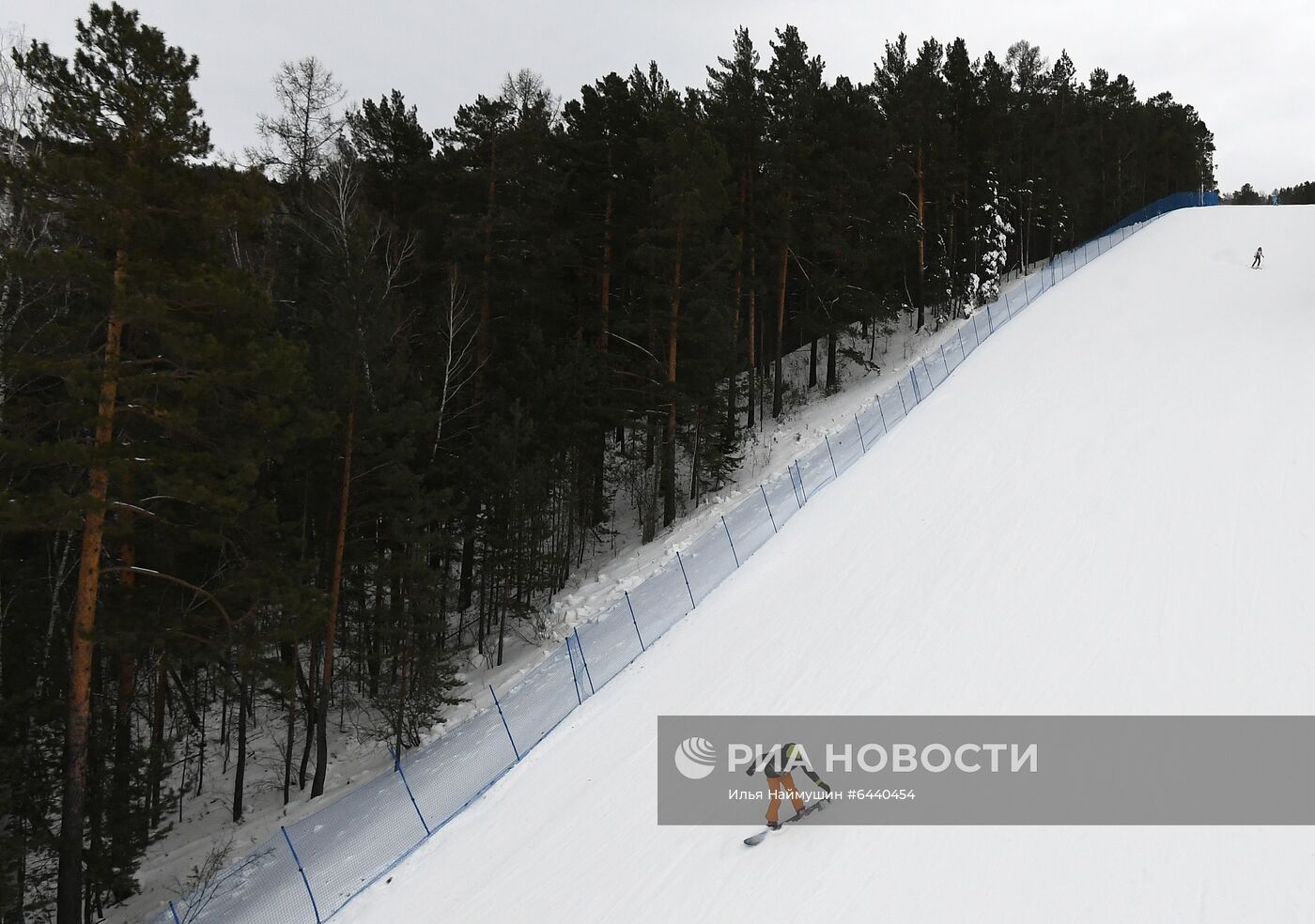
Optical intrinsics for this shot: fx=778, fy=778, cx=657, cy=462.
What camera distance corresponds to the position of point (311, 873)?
11.8 metres

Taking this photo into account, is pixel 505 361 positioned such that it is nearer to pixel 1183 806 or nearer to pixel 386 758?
pixel 386 758

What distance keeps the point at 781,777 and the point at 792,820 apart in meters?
0.65

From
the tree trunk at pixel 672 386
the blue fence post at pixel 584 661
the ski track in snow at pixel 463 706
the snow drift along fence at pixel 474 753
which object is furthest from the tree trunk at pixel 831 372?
the blue fence post at pixel 584 661

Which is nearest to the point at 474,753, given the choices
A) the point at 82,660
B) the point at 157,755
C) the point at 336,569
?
the point at 336,569

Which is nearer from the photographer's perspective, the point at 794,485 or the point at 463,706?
the point at 463,706

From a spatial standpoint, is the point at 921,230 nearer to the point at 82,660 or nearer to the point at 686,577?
the point at 686,577

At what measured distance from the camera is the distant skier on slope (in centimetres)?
937

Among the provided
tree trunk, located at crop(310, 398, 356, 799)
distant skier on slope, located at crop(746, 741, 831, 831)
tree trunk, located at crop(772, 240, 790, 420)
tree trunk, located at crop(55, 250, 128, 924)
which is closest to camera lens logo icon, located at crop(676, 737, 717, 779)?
distant skier on slope, located at crop(746, 741, 831, 831)

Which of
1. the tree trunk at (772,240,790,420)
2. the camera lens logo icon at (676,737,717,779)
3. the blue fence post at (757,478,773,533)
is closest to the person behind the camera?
the camera lens logo icon at (676,737,717,779)

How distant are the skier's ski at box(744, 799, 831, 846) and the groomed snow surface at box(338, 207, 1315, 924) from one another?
0.12m

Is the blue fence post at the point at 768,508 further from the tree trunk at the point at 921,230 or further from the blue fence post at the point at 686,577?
the tree trunk at the point at 921,230

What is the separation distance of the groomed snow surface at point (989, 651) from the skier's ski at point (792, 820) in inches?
4.9

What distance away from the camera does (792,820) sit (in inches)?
380

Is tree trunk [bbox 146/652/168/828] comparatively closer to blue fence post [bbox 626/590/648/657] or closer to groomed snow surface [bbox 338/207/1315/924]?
groomed snow surface [bbox 338/207/1315/924]
